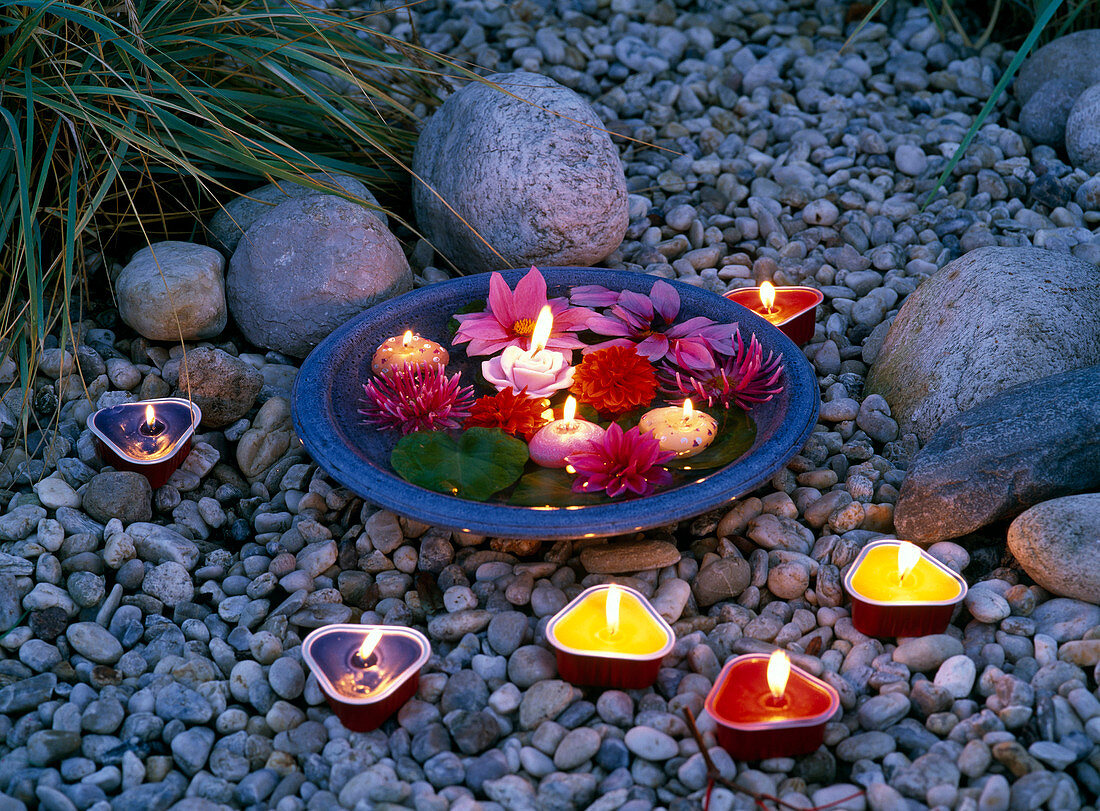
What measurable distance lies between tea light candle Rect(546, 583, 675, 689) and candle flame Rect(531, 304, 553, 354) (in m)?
0.60

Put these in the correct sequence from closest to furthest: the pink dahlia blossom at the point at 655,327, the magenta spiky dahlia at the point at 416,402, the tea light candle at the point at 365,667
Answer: the tea light candle at the point at 365,667 < the magenta spiky dahlia at the point at 416,402 < the pink dahlia blossom at the point at 655,327

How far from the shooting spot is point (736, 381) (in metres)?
2.16

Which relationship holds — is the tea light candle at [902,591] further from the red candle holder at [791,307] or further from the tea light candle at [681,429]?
the red candle holder at [791,307]

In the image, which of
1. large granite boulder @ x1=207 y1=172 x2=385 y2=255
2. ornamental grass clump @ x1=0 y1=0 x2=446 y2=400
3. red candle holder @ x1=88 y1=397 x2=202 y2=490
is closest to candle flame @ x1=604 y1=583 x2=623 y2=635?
red candle holder @ x1=88 y1=397 x2=202 y2=490

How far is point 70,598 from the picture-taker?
194cm

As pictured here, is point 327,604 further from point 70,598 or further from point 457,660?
point 70,598

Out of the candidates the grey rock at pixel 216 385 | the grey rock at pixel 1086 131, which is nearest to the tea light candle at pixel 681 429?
the grey rock at pixel 216 385

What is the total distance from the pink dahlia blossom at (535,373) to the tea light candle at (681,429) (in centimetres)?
22

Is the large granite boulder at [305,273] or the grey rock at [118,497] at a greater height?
the large granite boulder at [305,273]

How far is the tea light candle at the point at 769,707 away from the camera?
1.54 metres

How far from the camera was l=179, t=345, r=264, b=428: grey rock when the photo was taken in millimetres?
2363

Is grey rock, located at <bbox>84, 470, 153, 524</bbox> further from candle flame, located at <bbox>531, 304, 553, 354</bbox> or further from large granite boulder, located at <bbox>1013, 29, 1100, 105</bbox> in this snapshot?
large granite boulder, located at <bbox>1013, 29, 1100, 105</bbox>

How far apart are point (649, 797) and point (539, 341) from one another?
3.27 feet

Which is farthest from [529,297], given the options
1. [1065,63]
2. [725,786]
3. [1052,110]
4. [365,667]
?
[1065,63]
